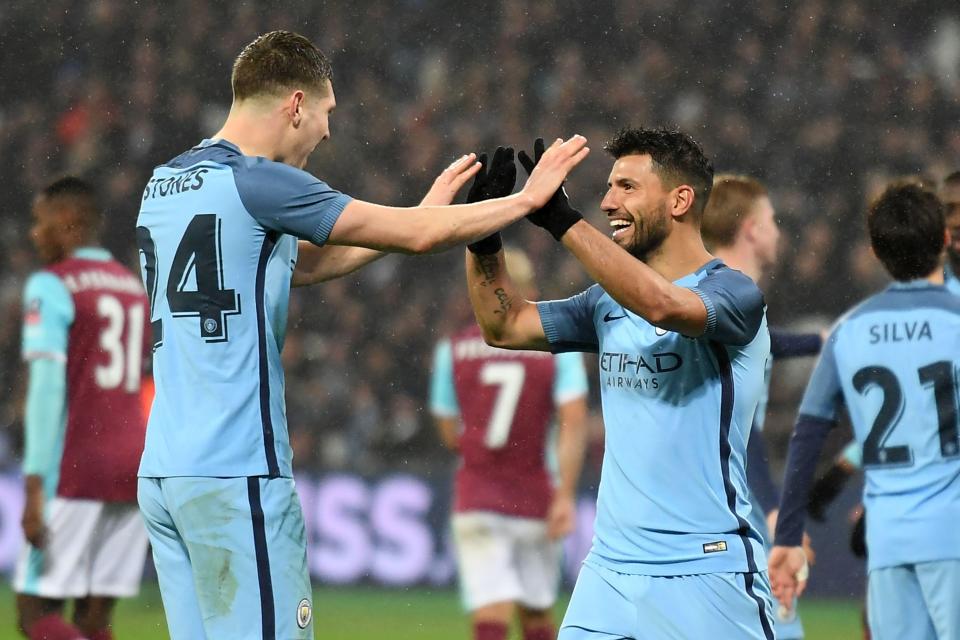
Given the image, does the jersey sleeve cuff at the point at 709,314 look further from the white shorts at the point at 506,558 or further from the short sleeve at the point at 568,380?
the white shorts at the point at 506,558

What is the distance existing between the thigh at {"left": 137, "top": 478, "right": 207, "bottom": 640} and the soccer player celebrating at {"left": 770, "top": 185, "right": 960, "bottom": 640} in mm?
1841

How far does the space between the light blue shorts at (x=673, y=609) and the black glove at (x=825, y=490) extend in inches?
66.4

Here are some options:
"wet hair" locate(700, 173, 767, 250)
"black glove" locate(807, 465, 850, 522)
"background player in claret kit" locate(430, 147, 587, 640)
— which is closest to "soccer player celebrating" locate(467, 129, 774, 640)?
"wet hair" locate(700, 173, 767, 250)

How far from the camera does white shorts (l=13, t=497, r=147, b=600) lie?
5312 millimetres

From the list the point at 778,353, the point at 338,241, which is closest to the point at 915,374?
the point at 778,353

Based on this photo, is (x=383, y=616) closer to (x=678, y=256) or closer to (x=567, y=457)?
(x=567, y=457)

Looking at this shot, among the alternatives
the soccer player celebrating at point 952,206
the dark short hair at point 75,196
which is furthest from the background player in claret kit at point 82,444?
the soccer player celebrating at point 952,206

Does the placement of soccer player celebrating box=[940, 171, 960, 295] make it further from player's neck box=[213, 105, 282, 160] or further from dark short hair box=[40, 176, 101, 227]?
dark short hair box=[40, 176, 101, 227]

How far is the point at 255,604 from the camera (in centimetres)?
304

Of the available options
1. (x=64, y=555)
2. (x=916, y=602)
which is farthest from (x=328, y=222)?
(x=64, y=555)

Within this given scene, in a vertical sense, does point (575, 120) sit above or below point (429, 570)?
above

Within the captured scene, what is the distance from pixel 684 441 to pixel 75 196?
131 inches

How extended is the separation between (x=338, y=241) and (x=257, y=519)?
63 centimetres

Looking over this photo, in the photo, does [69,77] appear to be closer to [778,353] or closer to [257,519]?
[778,353]
